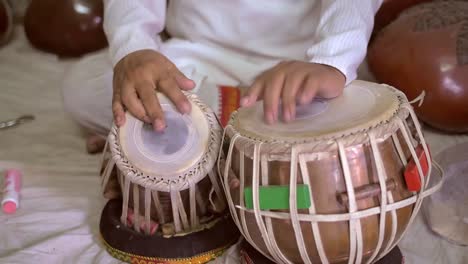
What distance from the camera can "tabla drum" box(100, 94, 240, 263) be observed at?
903 mm

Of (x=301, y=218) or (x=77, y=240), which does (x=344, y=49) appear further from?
(x=77, y=240)

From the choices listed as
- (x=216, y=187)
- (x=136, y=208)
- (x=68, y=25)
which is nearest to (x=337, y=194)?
(x=216, y=187)

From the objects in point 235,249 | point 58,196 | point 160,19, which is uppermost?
point 160,19

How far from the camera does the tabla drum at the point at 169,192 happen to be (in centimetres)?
90

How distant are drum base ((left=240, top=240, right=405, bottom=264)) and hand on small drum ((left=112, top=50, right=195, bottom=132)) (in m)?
0.23

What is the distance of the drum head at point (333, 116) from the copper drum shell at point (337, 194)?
28 millimetres

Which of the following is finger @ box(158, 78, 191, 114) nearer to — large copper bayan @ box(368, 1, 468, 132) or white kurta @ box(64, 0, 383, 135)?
white kurta @ box(64, 0, 383, 135)

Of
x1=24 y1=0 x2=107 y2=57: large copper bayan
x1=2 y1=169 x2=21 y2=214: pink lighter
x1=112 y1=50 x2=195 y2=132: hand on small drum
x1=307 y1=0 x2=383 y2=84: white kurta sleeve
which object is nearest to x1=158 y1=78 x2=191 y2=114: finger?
x1=112 y1=50 x2=195 y2=132: hand on small drum

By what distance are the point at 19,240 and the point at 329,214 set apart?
0.58m

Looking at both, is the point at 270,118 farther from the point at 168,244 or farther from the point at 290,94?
the point at 168,244

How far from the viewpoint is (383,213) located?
0.78m

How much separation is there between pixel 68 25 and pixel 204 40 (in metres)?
0.73

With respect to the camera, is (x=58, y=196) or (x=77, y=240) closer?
(x=77, y=240)

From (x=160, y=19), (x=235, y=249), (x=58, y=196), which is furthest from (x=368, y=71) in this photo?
(x=58, y=196)
